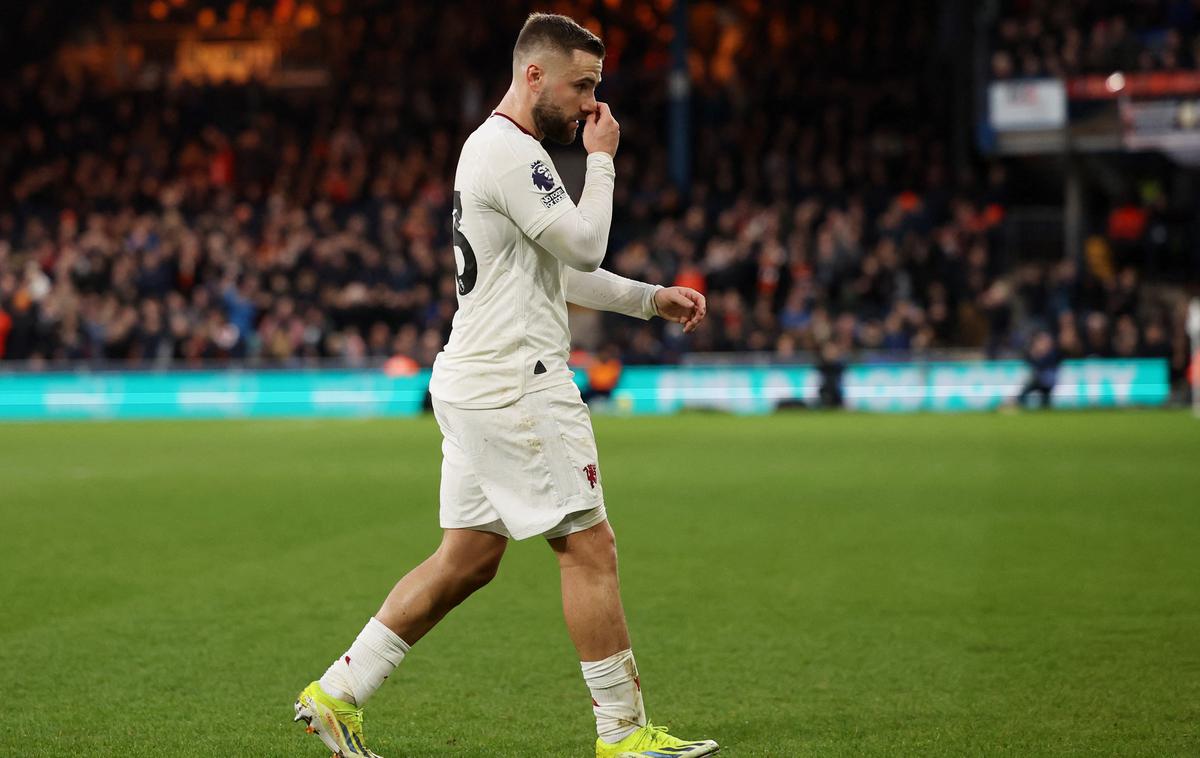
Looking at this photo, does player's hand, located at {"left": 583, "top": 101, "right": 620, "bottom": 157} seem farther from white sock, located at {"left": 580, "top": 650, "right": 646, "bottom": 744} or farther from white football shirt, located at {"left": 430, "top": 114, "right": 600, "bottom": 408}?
white sock, located at {"left": 580, "top": 650, "right": 646, "bottom": 744}

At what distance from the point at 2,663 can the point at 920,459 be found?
1136cm

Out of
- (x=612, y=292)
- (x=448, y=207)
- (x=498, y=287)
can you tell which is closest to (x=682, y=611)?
(x=612, y=292)

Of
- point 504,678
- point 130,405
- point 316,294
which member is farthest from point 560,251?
point 316,294

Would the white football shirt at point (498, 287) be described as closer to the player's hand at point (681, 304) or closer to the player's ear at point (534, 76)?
the player's ear at point (534, 76)

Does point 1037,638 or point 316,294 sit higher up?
point 316,294

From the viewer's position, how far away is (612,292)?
5.24 m

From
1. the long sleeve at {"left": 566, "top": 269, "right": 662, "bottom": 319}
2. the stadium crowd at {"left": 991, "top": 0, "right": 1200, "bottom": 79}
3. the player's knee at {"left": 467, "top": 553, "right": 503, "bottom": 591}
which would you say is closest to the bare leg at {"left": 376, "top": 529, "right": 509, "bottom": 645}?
the player's knee at {"left": 467, "top": 553, "right": 503, "bottom": 591}

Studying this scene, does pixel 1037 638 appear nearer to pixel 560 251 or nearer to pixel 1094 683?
pixel 1094 683

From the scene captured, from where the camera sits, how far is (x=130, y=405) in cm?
2570

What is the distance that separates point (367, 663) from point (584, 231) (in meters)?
1.58

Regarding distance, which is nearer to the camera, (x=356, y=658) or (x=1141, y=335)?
(x=356, y=658)

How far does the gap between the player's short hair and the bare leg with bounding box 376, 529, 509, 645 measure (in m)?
1.55

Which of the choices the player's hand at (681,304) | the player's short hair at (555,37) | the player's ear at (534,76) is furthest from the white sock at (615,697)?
the player's short hair at (555,37)

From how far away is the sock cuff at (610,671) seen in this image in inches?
187
